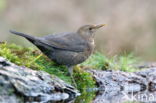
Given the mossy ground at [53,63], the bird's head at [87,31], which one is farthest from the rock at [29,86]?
the bird's head at [87,31]

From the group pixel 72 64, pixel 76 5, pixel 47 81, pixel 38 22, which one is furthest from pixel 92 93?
pixel 76 5

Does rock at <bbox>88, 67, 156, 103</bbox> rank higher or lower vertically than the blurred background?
lower

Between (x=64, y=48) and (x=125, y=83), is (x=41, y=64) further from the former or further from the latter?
(x=125, y=83)

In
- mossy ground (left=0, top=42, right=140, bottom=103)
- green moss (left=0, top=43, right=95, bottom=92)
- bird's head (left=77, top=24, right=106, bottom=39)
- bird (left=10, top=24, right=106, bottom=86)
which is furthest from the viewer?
bird's head (left=77, top=24, right=106, bottom=39)

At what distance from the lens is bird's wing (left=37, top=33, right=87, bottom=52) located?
9.88 meters

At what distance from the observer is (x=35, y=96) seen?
8289 millimetres

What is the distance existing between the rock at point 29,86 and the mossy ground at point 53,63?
1.36ft

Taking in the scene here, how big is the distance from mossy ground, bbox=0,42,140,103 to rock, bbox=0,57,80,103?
16.3 inches

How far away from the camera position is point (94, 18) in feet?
73.9

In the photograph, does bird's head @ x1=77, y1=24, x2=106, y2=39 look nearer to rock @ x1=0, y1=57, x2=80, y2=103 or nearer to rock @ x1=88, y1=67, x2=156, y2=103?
rock @ x1=88, y1=67, x2=156, y2=103

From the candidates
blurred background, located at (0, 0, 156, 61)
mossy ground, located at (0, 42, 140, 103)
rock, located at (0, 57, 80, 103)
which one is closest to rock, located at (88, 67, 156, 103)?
mossy ground, located at (0, 42, 140, 103)

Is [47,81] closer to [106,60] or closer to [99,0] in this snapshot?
[106,60]

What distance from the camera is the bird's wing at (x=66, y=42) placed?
9882 mm

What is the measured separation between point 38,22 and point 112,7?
3.35 meters
